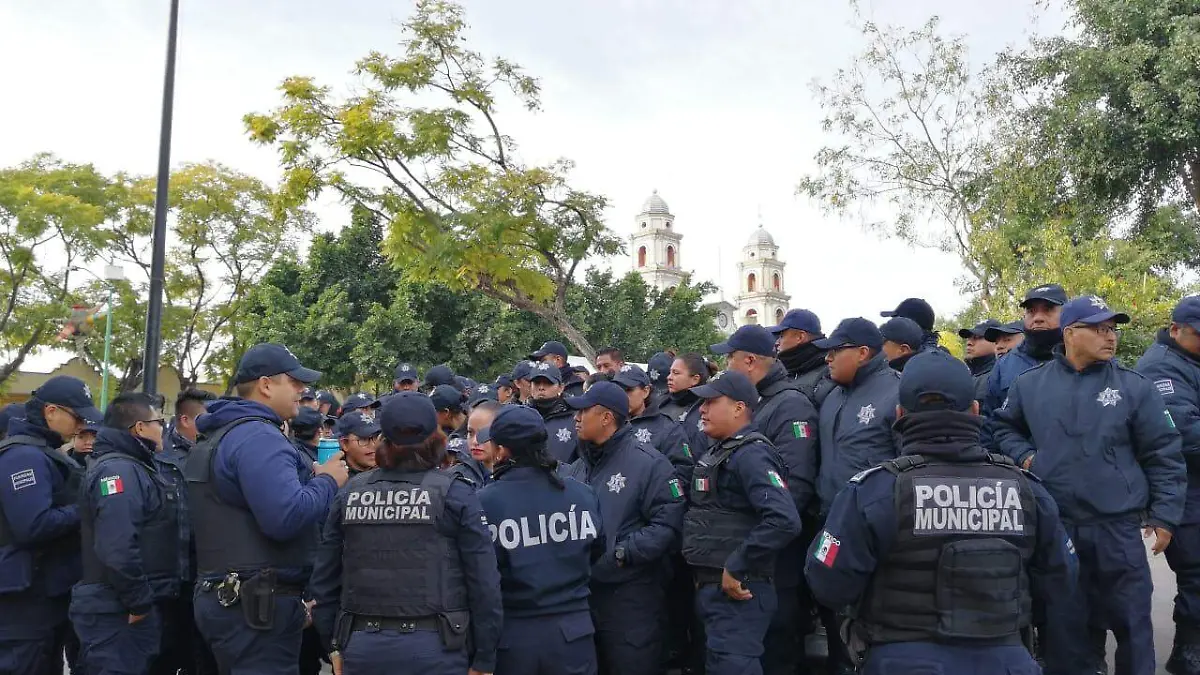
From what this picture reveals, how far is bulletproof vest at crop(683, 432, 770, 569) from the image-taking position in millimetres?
4547

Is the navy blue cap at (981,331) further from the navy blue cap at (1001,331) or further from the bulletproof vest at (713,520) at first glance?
the bulletproof vest at (713,520)

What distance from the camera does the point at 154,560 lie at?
15.9 feet

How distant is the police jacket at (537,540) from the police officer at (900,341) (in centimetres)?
267

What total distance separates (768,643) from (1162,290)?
15.4m

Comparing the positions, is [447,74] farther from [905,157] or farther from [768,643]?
[768,643]

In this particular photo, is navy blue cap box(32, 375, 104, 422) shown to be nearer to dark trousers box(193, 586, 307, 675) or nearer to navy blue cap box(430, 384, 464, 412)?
dark trousers box(193, 586, 307, 675)

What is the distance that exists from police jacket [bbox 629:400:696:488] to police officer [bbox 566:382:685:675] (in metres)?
0.35

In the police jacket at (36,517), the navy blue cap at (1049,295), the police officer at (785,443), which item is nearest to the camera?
the police jacket at (36,517)

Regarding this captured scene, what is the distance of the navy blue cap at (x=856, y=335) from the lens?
5184 millimetres

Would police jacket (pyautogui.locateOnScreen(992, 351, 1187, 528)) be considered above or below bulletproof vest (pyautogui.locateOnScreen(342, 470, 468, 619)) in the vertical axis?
above

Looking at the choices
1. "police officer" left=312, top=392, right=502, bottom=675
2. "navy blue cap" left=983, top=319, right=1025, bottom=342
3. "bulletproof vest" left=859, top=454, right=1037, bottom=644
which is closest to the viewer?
"bulletproof vest" left=859, top=454, right=1037, bottom=644

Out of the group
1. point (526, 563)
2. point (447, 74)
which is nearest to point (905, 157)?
point (447, 74)

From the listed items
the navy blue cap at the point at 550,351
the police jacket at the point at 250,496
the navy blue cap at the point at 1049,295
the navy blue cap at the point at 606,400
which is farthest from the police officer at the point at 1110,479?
the navy blue cap at the point at 550,351

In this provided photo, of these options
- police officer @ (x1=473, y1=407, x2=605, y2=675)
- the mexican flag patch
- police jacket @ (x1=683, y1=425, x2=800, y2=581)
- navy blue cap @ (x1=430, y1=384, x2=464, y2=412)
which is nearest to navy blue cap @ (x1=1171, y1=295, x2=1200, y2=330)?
police jacket @ (x1=683, y1=425, x2=800, y2=581)
